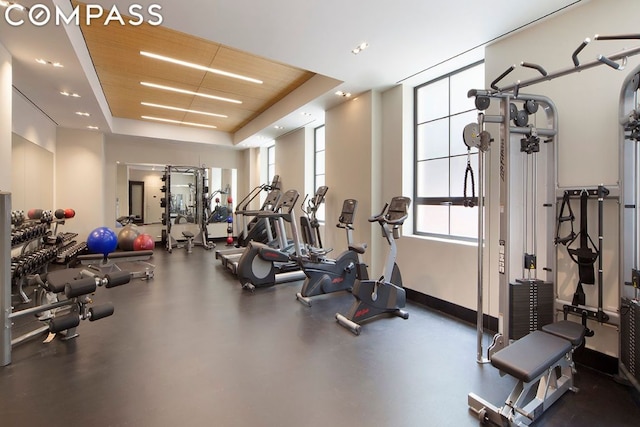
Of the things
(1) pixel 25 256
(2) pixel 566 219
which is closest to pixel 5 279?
(1) pixel 25 256

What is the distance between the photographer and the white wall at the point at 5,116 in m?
3.13

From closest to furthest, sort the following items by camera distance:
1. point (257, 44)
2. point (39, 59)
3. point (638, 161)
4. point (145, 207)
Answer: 1. point (638, 161)
2. point (257, 44)
3. point (39, 59)
4. point (145, 207)

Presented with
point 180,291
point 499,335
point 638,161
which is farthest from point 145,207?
point 638,161

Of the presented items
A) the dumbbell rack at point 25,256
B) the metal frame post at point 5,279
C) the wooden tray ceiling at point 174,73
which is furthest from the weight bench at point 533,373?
the dumbbell rack at point 25,256

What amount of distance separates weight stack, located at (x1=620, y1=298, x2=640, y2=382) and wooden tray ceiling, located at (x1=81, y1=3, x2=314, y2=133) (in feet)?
15.4

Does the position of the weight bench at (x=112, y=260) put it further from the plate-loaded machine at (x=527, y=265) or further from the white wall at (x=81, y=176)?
the plate-loaded machine at (x=527, y=265)

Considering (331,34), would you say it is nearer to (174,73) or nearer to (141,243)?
(174,73)

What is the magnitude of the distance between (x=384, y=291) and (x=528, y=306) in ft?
4.47

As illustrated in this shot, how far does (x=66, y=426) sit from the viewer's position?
1.73 metres

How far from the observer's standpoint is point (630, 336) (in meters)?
2.00

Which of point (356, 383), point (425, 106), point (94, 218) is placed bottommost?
point (356, 383)

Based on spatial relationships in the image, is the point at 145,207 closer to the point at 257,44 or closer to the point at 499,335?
the point at 257,44

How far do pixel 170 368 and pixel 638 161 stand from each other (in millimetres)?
3864

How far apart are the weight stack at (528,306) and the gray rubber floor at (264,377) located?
1.40 feet
